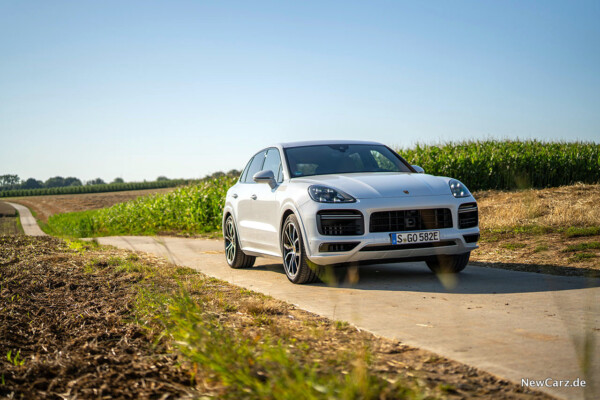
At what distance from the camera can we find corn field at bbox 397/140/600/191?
73.2 ft

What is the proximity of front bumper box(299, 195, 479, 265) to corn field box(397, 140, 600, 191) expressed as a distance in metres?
14.8

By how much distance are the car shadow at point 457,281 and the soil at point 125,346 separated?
146 cm

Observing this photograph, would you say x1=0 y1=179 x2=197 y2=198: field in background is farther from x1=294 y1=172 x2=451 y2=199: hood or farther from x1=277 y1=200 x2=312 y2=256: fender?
x1=294 y1=172 x2=451 y2=199: hood

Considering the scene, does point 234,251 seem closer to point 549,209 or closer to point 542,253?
point 542,253

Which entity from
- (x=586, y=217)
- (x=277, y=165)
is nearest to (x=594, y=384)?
(x=277, y=165)

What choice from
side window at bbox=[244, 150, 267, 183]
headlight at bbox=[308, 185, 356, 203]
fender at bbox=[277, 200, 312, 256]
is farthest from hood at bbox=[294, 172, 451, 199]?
side window at bbox=[244, 150, 267, 183]

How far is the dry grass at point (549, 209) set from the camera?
11625mm

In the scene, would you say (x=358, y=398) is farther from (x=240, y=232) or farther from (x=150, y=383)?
(x=240, y=232)

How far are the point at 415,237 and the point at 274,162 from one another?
103 inches

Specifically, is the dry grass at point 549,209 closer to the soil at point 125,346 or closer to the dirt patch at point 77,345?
the soil at point 125,346

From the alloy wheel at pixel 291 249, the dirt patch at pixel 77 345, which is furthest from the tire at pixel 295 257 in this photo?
the dirt patch at pixel 77 345

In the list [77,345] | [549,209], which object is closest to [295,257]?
[77,345]

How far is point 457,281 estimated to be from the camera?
730cm

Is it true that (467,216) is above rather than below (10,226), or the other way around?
above
